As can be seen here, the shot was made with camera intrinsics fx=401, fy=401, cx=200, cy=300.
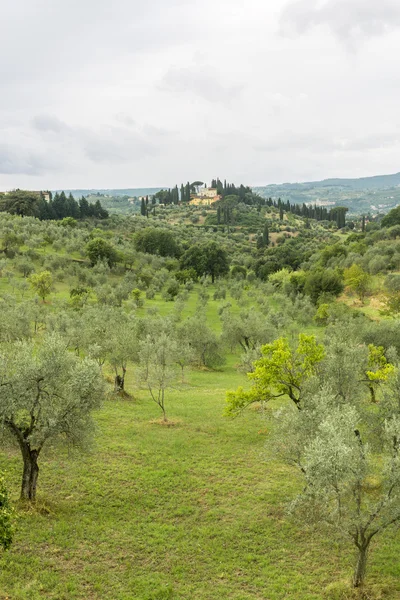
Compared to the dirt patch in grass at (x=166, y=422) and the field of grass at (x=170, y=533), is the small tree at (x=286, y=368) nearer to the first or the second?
the field of grass at (x=170, y=533)

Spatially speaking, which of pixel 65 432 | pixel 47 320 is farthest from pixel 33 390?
pixel 47 320

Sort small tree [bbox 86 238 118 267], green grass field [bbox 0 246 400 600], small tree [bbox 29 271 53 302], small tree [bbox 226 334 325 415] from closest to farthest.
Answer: green grass field [bbox 0 246 400 600] → small tree [bbox 226 334 325 415] → small tree [bbox 29 271 53 302] → small tree [bbox 86 238 118 267]

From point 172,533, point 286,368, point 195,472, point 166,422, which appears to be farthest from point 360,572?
point 166,422

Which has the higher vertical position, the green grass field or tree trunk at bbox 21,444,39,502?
tree trunk at bbox 21,444,39,502

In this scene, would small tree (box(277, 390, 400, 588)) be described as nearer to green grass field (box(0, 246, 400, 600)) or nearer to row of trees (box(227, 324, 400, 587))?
row of trees (box(227, 324, 400, 587))

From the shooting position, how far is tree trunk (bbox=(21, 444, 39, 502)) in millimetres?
20438

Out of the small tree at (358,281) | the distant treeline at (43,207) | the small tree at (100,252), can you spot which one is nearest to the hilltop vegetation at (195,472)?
the small tree at (358,281)

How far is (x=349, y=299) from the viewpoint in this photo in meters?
93.3

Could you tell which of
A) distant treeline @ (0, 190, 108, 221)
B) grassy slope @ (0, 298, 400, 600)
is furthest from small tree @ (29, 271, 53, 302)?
distant treeline @ (0, 190, 108, 221)

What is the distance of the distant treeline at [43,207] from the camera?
138625 mm

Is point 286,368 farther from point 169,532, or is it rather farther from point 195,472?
point 169,532

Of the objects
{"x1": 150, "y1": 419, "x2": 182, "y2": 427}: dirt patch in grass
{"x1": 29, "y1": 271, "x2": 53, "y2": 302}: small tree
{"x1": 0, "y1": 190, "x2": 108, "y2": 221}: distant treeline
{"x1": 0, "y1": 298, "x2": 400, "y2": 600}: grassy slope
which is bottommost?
{"x1": 150, "y1": 419, "x2": 182, "y2": 427}: dirt patch in grass

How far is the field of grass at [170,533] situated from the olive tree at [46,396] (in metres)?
1.89

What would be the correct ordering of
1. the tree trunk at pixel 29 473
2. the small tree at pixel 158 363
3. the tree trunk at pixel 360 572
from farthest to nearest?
the small tree at pixel 158 363, the tree trunk at pixel 29 473, the tree trunk at pixel 360 572
